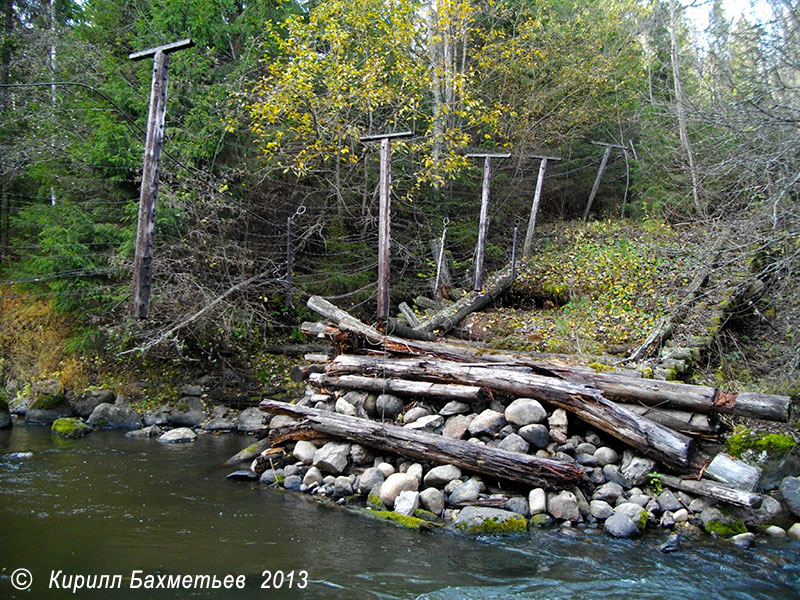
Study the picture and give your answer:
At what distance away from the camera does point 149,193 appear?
7.92 meters

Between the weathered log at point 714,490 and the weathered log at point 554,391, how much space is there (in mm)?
199

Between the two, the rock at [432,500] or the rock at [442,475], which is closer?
the rock at [432,500]

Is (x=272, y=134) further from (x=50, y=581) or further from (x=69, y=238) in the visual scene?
(x=50, y=581)

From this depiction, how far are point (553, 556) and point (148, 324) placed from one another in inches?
424

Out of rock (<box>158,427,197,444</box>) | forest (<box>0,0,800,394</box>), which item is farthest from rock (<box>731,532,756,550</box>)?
rock (<box>158,427,197,444</box>)

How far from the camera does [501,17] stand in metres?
17.6

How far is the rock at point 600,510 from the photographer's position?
6543 millimetres

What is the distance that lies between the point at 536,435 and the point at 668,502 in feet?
5.51

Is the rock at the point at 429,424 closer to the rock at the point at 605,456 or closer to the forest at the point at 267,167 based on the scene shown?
the rock at the point at 605,456

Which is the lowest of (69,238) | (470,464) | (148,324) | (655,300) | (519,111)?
(470,464)

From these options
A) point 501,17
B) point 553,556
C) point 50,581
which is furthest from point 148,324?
point 501,17

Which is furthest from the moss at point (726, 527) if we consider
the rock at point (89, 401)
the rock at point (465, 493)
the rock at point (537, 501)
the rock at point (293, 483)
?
the rock at point (89, 401)

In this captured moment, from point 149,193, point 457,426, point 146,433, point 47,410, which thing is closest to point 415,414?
point 457,426

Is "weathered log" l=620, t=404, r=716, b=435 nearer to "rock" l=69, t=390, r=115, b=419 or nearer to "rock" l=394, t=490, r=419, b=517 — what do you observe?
"rock" l=394, t=490, r=419, b=517
